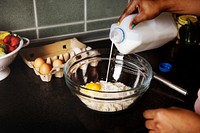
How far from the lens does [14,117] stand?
2.74 ft

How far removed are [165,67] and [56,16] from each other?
1.54 ft

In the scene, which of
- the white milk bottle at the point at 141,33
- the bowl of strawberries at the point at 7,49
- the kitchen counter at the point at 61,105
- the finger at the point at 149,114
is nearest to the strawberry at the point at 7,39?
the bowl of strawberries at the point at 7,49

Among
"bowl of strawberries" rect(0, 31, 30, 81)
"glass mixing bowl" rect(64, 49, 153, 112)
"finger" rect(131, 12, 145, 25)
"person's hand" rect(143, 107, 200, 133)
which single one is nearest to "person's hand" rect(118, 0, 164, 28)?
"finger" rect(131, 12, 145, 25)

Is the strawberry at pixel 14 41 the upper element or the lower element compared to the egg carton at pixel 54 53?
upper

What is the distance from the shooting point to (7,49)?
0.92m

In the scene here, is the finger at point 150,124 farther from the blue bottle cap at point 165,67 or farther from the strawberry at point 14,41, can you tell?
the strawberry at point 14,41

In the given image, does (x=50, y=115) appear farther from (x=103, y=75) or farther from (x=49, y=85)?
(x=103, y=75)

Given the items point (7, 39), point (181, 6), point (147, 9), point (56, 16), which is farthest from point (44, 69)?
point (181, 6)

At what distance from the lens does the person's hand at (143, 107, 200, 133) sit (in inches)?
29.1

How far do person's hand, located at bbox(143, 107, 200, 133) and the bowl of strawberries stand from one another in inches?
18.1

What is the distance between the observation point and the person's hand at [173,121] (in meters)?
0.74

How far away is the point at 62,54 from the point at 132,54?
0.85 feet

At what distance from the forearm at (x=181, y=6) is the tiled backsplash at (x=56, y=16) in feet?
1.24

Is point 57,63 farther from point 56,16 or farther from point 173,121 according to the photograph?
point 173,121
